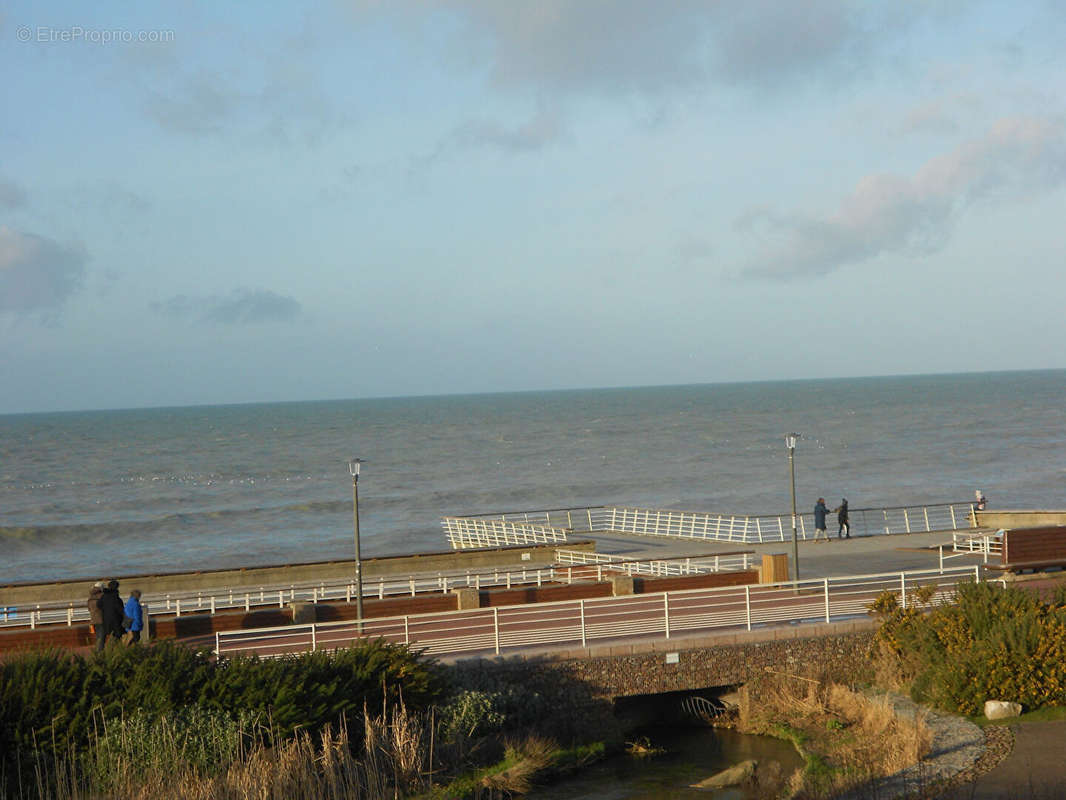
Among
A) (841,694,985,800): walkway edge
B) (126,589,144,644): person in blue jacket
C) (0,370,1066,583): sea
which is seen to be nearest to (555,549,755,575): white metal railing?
(841,694,985,800): walkway edge

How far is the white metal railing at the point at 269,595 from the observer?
22422 mm

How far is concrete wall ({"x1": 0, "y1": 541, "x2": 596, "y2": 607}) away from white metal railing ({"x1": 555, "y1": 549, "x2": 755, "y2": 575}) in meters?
0.58

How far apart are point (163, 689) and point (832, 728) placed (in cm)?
924

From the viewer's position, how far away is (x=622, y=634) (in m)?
18.9

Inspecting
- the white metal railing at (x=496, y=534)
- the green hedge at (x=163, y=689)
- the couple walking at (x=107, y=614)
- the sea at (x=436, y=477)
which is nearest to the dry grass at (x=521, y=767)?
the green hedge at (x=163, y=689)

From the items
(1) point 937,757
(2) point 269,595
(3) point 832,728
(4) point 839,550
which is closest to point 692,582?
(3) point 832,728

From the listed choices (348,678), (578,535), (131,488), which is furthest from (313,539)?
(348,678)

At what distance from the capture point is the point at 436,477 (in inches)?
3482

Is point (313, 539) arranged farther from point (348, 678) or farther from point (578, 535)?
point (348, 678)

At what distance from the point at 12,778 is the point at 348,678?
4051mm

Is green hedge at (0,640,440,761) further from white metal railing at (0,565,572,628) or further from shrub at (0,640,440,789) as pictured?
white metal railing at (0,565,572,628)

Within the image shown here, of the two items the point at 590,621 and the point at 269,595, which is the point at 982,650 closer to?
the point at 590,621

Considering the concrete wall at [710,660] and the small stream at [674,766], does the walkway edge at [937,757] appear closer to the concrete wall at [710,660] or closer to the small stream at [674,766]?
the small stream at [674,766]

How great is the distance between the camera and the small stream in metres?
15.0
